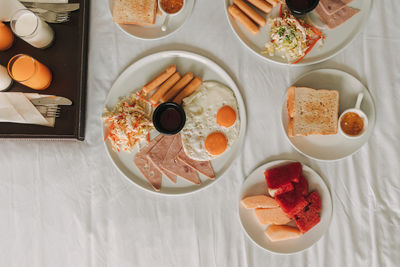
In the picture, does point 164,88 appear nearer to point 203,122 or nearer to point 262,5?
point 203,122

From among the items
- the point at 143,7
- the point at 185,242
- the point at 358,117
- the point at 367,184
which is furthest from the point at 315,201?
the point at 143,7

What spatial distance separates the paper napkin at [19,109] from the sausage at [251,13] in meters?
1.18

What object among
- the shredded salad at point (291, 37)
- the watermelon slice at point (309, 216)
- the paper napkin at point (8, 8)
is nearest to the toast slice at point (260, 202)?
the watermelon slice at point (309, 216)

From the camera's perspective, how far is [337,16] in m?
1.58

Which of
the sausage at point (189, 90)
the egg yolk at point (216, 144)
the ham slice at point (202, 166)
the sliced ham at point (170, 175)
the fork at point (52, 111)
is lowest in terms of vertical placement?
the sliced ham at point (170, 175)

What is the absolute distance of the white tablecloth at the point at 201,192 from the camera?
1.60 meters

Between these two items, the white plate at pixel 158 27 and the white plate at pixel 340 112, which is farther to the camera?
the white plate at pixel 158 27

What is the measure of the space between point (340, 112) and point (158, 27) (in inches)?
42.2

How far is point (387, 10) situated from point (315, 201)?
1.10 metres

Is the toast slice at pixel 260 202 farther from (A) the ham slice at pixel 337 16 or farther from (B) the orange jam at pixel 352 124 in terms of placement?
(A) the ham slice at pixel 337 16

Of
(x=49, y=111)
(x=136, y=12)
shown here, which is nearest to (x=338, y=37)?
(x=136, y=12)

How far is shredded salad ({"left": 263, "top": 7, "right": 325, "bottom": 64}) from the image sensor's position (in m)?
1.53

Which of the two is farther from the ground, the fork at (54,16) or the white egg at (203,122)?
the fork at (54,16)

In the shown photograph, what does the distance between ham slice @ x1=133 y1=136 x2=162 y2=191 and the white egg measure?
0.18 metres
